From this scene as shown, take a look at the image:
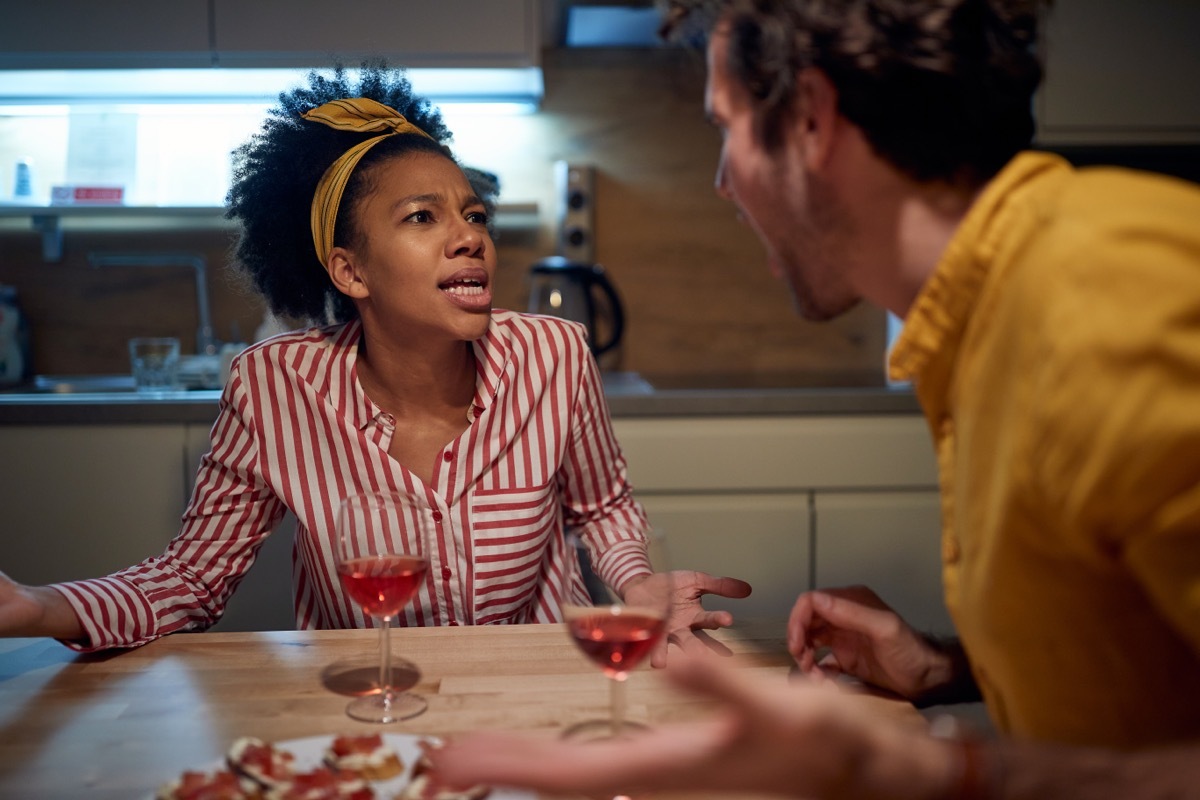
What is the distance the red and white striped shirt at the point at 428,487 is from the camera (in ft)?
4.18

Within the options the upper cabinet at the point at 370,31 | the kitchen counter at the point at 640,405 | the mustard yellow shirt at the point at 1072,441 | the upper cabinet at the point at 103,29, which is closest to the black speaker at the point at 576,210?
the upper cabinet at the point at 370,31

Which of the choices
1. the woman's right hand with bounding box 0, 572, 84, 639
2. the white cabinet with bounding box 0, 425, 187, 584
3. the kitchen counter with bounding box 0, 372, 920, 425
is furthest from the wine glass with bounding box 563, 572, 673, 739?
the white cabinet with bounding box 0, 425, 187, 584

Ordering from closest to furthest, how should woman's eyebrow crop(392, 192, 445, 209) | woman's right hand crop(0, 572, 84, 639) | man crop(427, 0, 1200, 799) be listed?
man crop(427, 0, 1200, 799) < woman's right hand crop(0, 572, 84, 639) < woman's eyebrow crop(392, 192, 445, 209)

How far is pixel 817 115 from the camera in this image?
0.77m

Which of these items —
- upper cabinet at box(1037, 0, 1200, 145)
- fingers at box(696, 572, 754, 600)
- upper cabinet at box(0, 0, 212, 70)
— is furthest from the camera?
upper cabinet at box(1037, 0, 1200, 145)

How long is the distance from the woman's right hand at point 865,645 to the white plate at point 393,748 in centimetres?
35

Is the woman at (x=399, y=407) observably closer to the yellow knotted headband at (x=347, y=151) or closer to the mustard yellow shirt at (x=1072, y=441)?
the yellow knotted headband at (x=347, y=151)

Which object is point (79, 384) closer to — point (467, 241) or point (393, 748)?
point (467, 241)

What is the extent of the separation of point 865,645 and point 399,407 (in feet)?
2.56

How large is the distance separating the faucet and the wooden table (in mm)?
→ 1784

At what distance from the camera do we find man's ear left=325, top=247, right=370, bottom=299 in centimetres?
144

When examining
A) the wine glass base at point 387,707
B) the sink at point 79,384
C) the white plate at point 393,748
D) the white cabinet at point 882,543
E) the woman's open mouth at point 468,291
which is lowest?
the white cabinet at point 882,543

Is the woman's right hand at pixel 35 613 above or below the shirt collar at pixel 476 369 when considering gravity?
below

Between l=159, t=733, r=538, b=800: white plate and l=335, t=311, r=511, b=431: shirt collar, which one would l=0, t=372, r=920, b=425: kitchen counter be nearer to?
l=335, t=311, r=511, b=431: shirt collar
